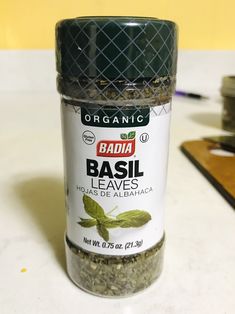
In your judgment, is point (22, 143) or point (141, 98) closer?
point (141, 98)

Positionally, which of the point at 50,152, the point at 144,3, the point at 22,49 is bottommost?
the point at 50,152

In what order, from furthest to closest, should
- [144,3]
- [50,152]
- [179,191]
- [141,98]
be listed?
[144,3], [50,152], [179,191], [141,98]

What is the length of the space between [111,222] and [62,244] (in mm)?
130

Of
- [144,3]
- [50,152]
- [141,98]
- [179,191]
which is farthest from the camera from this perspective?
[144,3]

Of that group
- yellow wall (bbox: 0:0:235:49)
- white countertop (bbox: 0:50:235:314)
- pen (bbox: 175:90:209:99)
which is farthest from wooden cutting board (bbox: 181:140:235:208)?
yellow wall (bbox: 0:0:235:49)

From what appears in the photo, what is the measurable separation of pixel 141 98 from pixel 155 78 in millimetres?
20

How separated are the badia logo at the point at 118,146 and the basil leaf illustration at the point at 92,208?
44 millimetres

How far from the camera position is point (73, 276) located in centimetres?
38

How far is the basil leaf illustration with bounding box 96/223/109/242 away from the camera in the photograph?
34 centimetres

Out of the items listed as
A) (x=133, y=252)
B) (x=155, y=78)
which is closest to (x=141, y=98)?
(x=155, y=78)

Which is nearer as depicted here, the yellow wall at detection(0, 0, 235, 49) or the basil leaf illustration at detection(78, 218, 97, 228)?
the basil leaf illustration at detection(78, 218, 97, 228)

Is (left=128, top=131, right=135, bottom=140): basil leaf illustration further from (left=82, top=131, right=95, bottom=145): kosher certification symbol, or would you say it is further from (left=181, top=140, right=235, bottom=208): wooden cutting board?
(left=181, top=140, right=235, bottom=208): wooden cutting board

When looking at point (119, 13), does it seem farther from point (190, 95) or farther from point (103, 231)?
point (103, 231)

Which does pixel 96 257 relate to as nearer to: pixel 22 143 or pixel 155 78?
pixel 155 78
